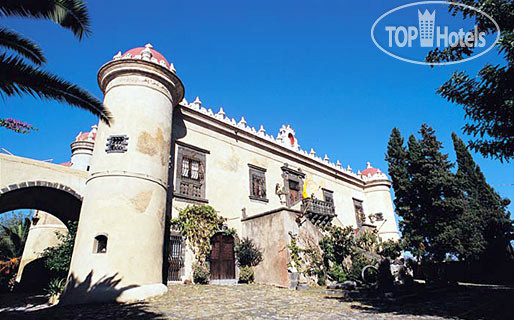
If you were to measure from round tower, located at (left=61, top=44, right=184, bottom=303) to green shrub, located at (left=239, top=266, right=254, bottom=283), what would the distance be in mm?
4471

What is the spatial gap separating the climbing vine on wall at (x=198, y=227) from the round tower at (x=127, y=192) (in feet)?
6.64

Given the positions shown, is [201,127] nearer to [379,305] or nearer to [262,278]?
[262,278]

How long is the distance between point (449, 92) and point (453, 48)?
1.03 m

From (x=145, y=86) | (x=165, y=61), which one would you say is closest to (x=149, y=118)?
(x=145, y=86)

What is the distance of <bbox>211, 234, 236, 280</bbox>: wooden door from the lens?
13.5 m

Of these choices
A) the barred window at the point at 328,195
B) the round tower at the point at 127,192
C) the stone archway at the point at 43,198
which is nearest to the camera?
the round tower at the point at 127,192

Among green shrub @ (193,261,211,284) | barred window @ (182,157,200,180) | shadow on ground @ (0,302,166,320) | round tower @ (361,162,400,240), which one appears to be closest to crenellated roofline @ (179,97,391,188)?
round tower @ (361,162,400,240)

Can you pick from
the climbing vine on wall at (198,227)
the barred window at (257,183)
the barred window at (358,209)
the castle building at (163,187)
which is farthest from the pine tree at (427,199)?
the climbing vine on wall at (198,227)

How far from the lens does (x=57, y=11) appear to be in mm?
5984

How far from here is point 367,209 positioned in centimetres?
2670

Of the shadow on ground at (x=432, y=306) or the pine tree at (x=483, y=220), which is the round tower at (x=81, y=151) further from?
the pine tree at (x=483, y=220)

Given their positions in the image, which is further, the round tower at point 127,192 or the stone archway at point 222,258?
the stone archway at point 222,258

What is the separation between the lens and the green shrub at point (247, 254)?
1388cm

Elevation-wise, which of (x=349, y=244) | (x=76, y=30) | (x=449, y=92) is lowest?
(x=349, y=244)
